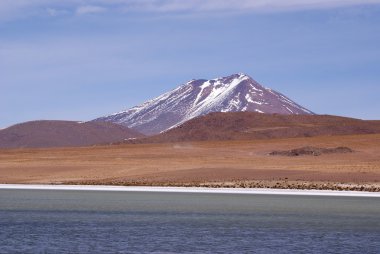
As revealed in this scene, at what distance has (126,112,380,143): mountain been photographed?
153 meters

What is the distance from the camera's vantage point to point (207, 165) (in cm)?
9038

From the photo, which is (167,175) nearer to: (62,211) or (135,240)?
(62,211)

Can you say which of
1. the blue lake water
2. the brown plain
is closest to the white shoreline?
the brown plain

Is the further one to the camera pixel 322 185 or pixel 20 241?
pixel 322 185

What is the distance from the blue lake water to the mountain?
99.8m

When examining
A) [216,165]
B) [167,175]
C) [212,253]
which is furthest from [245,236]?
[216,165]

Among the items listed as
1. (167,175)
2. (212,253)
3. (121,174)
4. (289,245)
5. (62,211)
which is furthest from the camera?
(121,174)

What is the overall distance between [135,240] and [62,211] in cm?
1360

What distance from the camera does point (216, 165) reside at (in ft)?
295

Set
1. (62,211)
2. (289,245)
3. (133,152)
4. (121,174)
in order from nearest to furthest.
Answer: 1. (289,245)
2. (62,211)
3. (121,174)
4. (133,152)

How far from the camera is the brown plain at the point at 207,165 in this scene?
225ft

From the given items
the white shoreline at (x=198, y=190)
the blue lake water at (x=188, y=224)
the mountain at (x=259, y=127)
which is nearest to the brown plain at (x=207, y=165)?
the white shoreline at (x=198, y=190)

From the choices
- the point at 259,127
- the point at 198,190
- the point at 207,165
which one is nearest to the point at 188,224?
the point at 198,190

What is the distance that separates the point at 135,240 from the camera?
2912 centimetres
